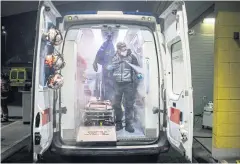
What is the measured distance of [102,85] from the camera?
6078 millimetres

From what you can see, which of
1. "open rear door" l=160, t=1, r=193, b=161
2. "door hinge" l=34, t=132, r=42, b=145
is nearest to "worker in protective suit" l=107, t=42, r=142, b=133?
"open rear door" l=160, t=1, r=193, b=161

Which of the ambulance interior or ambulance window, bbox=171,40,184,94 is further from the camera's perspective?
the ambulance interior

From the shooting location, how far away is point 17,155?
5836 millimetres

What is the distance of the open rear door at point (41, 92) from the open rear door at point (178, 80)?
61.3 inches

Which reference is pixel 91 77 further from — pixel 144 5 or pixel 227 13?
pixel 144 5

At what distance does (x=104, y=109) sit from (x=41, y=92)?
1436mm

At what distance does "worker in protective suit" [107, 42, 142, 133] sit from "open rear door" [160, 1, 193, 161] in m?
1.16

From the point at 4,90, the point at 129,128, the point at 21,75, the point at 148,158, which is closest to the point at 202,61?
the point at 21,75

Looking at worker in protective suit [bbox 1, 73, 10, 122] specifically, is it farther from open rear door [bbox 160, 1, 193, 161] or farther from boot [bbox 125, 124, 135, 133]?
open rear door [bbox 160, 1, 193, 161]

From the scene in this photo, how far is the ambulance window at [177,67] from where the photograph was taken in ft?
12.9

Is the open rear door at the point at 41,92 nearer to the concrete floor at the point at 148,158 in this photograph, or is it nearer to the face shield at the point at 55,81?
the face shield at the point at 55,81

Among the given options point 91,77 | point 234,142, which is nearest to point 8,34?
point 91,77

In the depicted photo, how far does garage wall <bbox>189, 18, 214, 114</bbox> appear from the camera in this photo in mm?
10500

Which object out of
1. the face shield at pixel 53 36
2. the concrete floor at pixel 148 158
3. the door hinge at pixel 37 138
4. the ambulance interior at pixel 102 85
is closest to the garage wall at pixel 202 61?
the concrete floor at pixel 148 158
